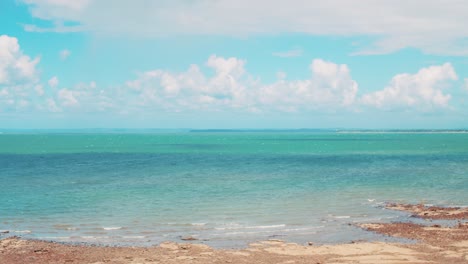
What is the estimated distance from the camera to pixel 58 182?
177 ft

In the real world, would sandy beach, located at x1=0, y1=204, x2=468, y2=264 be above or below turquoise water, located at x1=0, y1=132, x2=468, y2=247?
above

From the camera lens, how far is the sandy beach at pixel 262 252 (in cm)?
2128

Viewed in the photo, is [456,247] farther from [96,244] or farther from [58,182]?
[58,182]

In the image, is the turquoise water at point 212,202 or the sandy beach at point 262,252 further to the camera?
the turquoise water at point 212,202

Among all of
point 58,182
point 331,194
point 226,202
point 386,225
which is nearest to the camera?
point 386,225

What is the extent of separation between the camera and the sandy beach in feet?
69.8

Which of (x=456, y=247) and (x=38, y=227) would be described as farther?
(x=38, y=227)

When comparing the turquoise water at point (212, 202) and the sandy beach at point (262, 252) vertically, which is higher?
the sandy beach at point (262, 252)

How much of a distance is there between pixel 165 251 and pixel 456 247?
1416 cm

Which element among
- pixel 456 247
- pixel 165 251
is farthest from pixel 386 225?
pixel 165 251

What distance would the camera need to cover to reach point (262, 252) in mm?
22969

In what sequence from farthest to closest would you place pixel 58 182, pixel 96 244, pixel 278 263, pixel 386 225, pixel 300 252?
pixel 58 182
pixel 386 225
pixel 96 244
pixel 300 252
pixel 278 263

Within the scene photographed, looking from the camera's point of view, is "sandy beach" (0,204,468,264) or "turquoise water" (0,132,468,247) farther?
"turquoise water" (0,132,468,247)

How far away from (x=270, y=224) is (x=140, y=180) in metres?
29.5
